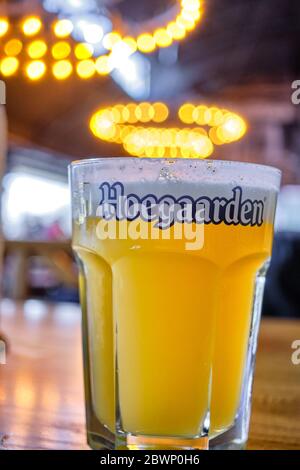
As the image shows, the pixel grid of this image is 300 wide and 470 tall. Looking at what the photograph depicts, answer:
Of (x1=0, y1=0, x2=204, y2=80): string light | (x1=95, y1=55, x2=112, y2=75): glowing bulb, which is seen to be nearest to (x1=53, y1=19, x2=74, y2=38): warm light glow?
(x1=0, y1=0, x2=204, y2=80): string light

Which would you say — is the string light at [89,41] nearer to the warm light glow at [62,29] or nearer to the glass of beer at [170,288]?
the warm light glow at [62,29]

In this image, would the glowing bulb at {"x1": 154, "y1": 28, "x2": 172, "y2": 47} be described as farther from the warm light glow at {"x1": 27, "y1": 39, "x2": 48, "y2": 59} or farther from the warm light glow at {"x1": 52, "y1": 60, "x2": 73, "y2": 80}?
the warm light glow at {"x1": 27, "y1": 39, "x2": 48, "y2": 59}

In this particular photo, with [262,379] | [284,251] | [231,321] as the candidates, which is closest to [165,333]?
[231,321]

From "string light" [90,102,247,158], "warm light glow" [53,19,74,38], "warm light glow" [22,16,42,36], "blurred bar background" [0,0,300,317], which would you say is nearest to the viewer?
"warm light glow" [22,16,42,36]

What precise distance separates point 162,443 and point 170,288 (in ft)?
0.32

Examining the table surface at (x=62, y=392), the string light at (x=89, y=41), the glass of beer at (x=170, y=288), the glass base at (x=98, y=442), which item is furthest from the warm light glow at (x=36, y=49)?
the glass base at (x=98, y=442)

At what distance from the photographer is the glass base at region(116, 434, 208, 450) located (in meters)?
0.39

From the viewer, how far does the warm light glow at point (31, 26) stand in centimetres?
86

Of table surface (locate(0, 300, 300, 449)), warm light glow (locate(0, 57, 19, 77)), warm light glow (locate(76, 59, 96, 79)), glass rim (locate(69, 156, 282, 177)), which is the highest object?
warm light glow (locate(76, 59, 96, 79))

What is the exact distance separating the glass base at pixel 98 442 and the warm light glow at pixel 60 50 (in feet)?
2.61

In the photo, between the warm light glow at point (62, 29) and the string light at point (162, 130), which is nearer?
the warm light glow at point (62, 29)

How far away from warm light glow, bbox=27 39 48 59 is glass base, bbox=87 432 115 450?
0.65 m

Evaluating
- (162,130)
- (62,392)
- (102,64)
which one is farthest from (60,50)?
(162,130)

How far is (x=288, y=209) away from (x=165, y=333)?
739cm
